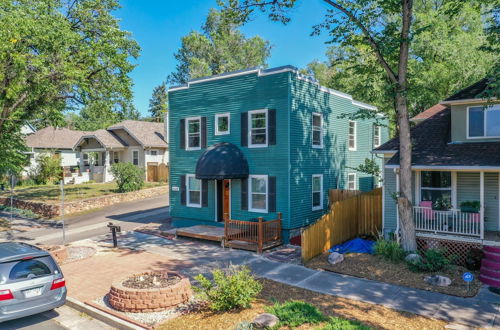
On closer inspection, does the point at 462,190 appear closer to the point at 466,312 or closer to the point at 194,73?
the point at 466,312

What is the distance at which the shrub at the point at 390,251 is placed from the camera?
12.2 meters

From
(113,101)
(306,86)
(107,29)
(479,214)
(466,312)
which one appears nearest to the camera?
(466,312)

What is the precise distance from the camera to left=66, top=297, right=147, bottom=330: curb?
8.01 meters

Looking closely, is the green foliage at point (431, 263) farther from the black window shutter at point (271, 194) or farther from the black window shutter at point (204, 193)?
the black window shutter at point (204, 193)

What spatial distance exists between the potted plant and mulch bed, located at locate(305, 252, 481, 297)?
2.20 meters

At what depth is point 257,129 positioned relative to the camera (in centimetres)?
1645

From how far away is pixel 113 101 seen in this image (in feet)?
74.9

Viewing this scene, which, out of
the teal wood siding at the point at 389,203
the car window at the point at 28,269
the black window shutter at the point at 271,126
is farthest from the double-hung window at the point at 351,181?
the car window at the point at 28,269

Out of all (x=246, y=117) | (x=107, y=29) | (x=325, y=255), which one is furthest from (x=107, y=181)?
(x=325, y=255)

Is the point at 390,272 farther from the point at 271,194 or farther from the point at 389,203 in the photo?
the point at 271,194

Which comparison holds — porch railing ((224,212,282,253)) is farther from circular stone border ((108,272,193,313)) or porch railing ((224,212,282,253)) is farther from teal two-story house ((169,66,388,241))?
circular stone border ((108,272,193,313))

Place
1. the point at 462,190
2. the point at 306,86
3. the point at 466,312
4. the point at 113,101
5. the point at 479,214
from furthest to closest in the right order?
the point at 113,101, the point at 306,86, the point at 462,190, the point at 479,214, the point at 466,312

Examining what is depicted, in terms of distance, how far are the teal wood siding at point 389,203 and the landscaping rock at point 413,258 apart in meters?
3.39

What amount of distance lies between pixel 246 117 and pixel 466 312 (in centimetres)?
1127
